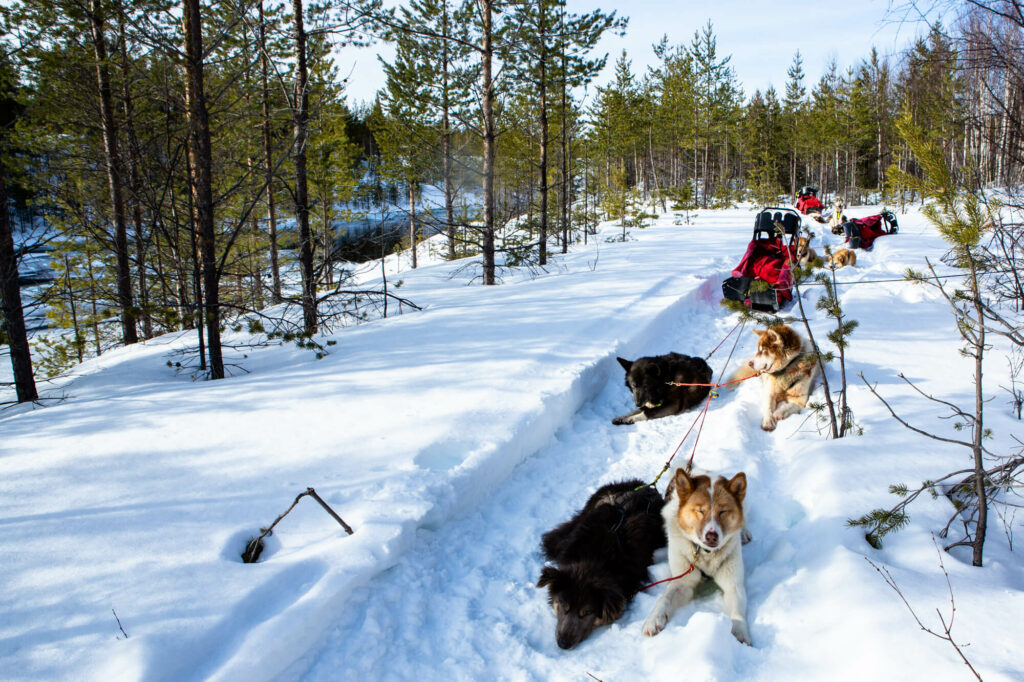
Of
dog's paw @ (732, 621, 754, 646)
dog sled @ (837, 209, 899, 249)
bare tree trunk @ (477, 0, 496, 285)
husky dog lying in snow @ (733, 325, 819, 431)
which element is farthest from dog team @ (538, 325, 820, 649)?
dog sled @ (837, 209, 899, 249)

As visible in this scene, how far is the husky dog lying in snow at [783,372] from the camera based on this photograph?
14.8 ft

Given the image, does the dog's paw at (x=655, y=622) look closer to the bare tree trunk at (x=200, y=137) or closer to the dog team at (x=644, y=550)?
the dog team at (x=644, y=550)

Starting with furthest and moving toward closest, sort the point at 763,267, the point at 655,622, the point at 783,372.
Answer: the point at 763,267
the point at 783,372
the point at 655,622

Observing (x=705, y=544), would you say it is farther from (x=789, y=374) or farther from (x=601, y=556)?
(x=789, y=374)

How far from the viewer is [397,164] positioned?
86.6 feet

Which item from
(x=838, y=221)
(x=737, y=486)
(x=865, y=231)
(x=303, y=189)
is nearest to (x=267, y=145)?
(x=303, y=189)

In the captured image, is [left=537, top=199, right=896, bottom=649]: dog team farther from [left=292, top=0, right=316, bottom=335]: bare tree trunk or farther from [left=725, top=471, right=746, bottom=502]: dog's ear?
[left=292, top=0, right=316, bottom=335]: bare tree trunk

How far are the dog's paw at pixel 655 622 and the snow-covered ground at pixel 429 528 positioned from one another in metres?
0.05

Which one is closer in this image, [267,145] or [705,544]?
[705,544]

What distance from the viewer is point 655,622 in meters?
2.46

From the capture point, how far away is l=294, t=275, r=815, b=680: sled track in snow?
2.29 meters

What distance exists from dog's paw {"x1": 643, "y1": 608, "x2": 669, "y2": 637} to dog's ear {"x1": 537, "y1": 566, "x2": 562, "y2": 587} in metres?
0.48

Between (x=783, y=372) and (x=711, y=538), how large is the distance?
262 cm

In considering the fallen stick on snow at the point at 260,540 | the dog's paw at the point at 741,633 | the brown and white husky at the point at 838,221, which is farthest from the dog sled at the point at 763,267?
the brown and white husky at the point at 838,221
